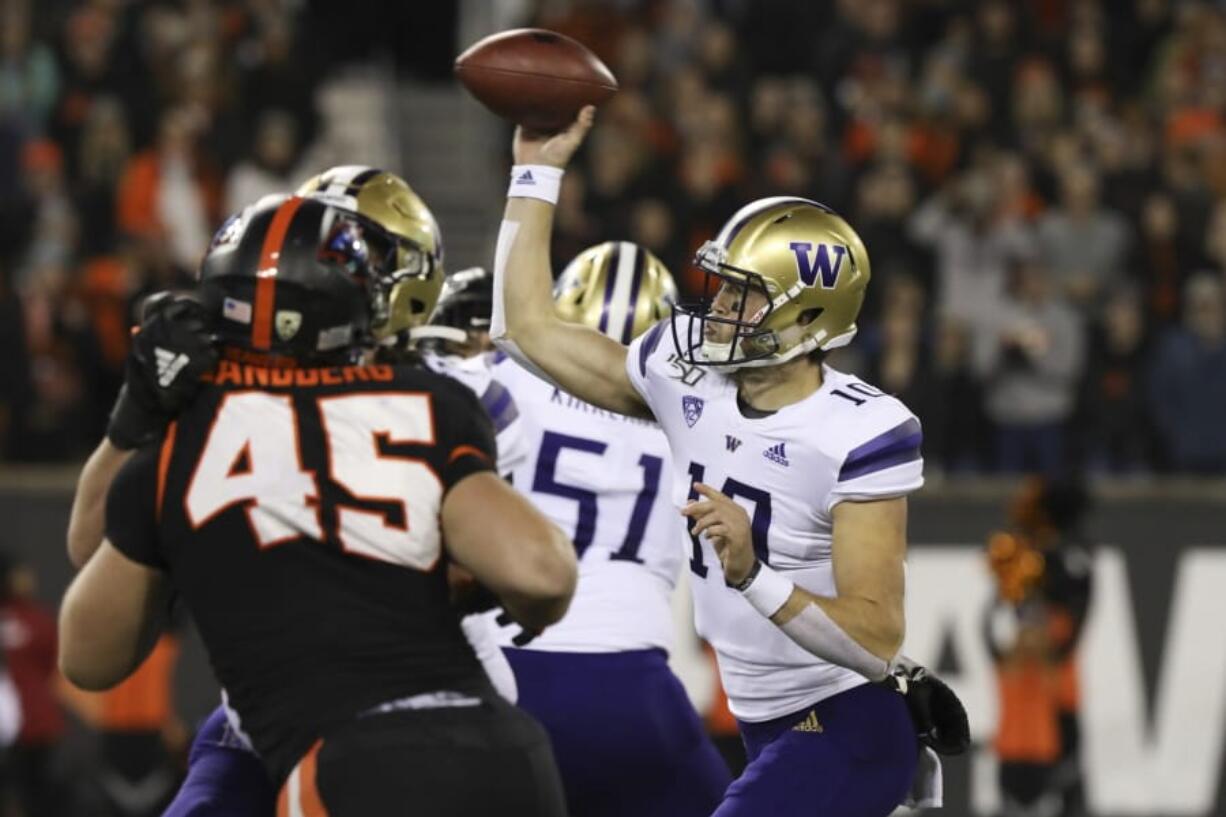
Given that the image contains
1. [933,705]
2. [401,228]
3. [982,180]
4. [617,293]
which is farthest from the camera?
[982,180]

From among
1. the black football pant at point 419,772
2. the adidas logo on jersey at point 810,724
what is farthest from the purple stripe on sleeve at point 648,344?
the black football pant at point 419,772

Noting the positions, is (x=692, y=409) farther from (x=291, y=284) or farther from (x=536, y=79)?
(x=291, y=284)

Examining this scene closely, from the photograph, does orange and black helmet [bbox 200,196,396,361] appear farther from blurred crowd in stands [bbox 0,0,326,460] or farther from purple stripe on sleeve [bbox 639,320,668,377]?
blurred crowd in stands [bbox 0,0,326,460]

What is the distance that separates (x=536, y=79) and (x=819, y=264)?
2.46 feet

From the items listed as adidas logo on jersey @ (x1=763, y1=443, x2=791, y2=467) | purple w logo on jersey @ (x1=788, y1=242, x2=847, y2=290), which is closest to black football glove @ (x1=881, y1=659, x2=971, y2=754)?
adidas logo on jersey @ (x1=763, y1=443, x2=791, y2=467)

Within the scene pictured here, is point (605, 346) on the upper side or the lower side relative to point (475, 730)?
upper

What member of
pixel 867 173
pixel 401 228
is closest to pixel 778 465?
pixel 401 228

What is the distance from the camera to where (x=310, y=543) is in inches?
144

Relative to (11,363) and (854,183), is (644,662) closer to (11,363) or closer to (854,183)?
(11,363)

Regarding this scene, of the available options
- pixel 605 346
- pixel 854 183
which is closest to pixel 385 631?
pixel 605 346

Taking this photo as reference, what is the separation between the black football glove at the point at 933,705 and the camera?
455 centimetres

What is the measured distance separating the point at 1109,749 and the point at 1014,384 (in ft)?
6.32

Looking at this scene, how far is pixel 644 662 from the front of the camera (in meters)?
5.45

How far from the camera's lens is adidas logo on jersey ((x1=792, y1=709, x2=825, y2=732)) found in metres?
4.66
